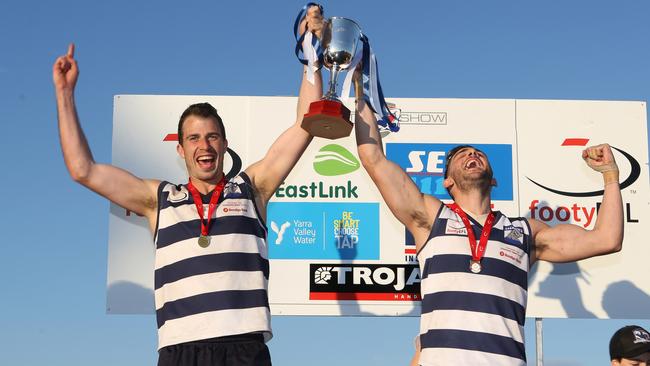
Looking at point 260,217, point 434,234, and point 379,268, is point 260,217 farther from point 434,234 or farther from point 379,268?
point 379,268

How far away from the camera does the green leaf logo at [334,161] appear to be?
723cm

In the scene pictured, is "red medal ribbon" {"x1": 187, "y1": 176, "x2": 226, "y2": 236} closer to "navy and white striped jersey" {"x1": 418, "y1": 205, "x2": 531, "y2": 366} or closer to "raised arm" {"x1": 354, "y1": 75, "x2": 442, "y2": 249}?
"raised arm" {"x1": 354, "y1": 75, "x2": 442, "y2": 249}

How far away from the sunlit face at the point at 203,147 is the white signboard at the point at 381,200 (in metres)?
2.85

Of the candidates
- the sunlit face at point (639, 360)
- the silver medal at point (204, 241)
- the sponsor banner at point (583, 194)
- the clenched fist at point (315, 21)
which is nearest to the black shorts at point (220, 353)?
the silver medal at point (204, 241)

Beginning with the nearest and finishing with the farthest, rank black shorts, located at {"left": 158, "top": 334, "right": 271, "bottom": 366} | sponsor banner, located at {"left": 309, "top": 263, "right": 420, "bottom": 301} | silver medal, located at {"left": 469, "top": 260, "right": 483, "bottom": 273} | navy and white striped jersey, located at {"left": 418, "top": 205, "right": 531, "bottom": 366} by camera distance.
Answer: black shorts, located at {"left": 158, "top": 334, "right": 271, "bottom": 366} < navy and white striped jersey, located at {"left": 418, "top": 205, "right": 531, "bottom": 366} < silver medal, located at {"left": 469, "top": 260, "right": 483, "bottom": 273} < sponsor banner, located at {"left": 309, "top": 263, "right": 420, "bottom": 301}

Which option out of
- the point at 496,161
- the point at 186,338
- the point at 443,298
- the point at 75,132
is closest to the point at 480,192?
the point at 443,298

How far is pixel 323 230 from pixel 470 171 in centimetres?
259

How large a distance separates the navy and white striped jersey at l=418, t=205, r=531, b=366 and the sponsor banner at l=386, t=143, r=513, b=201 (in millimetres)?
2570

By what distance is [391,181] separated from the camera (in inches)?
182

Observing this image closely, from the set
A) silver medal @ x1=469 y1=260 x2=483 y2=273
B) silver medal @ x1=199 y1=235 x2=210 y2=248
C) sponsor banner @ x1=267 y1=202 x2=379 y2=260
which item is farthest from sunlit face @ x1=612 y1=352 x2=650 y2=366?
sponsor banner @ x1=267 y1=202 x2=379 y2=260

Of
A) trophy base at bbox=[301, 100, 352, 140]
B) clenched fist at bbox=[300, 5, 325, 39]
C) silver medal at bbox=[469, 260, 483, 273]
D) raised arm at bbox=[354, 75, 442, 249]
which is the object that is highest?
clenched fist at bbox=[300, 5, 325, 39]

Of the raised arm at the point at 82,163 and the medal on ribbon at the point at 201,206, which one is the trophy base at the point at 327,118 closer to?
the medal on ribbon at the point at 201,206

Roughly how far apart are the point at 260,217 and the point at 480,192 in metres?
1.26

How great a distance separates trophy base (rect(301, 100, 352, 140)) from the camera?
4176 millimetres
